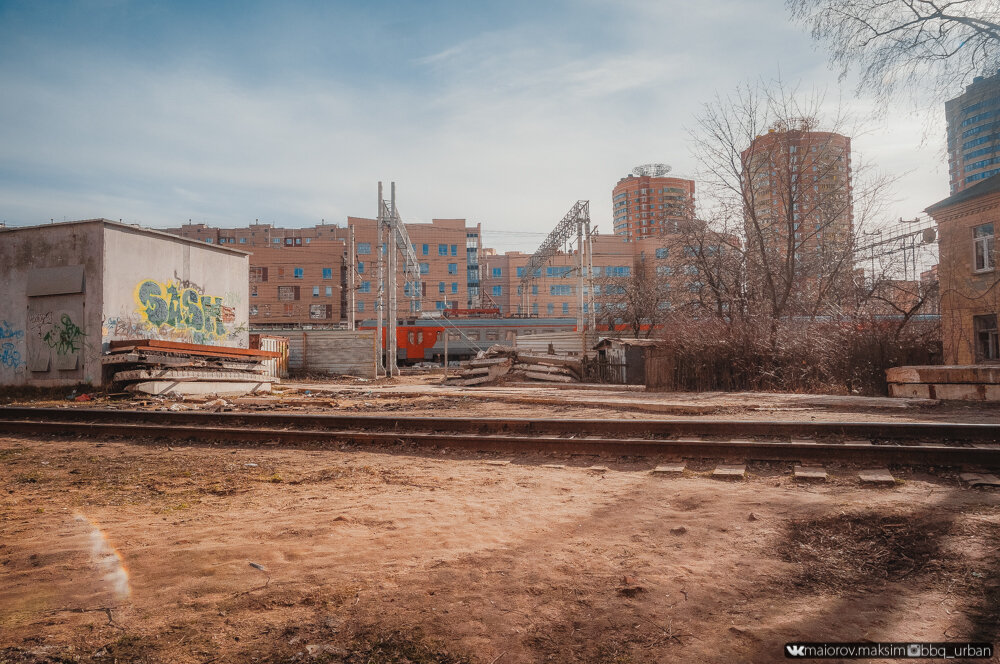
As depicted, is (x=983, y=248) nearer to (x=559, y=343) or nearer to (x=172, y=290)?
(x=559, y=343)

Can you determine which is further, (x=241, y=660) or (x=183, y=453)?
(x=183, y=453)

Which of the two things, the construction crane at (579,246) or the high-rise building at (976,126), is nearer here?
the high-rise building at (976,126)

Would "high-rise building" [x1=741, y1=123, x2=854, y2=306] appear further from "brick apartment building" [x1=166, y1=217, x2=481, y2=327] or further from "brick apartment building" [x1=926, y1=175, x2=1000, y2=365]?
"brick apartment building" [x1=166, y1=217, x2=481, y2=327]

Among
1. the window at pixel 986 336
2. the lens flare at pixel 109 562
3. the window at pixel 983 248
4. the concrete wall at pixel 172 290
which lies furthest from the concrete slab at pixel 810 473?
the window at pixel 983 248

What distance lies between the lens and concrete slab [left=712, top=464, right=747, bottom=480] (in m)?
5.59

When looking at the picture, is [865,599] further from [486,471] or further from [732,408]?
[732,408]

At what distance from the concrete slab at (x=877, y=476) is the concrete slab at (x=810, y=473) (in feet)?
1.01

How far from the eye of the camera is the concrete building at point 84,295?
17922 mm

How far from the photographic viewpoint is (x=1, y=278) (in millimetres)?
19422

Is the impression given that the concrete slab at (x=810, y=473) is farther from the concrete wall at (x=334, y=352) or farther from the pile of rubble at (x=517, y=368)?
the concrete wall at (x=334, y=352)

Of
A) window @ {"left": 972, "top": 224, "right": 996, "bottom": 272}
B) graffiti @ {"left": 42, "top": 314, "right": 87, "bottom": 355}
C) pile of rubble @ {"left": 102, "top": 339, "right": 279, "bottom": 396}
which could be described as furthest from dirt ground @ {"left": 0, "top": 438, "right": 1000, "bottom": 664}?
window @ {"left": 972, "top": 224, "right": 996, "bottom": 272}

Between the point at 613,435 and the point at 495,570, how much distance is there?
16.4 ft

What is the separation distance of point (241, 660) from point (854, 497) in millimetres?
4432

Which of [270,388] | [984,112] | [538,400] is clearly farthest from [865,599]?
[270,388]
